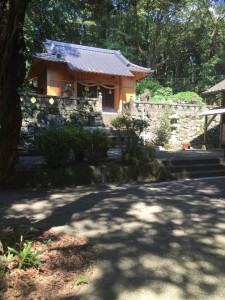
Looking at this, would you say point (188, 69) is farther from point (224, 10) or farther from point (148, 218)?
point (148, 218)

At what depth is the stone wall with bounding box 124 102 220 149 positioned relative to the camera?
17641 millimetres

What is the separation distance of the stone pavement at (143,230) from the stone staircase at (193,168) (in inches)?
54.9

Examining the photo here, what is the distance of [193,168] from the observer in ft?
29.1

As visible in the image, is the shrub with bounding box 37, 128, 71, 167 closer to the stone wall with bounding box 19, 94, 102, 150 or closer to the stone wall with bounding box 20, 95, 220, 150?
the stone wall with bounding box 19, 94, 102, 150

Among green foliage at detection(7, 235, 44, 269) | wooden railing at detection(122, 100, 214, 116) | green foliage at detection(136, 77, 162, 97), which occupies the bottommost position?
green foliage at detection(7, 235, 44, 269)

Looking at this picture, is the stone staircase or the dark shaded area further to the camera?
the dark shaded area

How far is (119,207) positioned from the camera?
→ 5.02 meters

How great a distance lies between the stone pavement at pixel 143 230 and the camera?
2471mm

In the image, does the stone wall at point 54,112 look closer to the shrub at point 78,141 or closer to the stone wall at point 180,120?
the shrub at point 78,141

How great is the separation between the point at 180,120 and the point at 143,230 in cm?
1541

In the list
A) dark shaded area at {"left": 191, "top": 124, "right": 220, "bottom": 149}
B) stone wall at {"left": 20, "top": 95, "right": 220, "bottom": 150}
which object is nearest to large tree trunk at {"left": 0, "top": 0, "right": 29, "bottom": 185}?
stone wall at {"left": 20, "top": 95, "right": 220, "bottom": 150}

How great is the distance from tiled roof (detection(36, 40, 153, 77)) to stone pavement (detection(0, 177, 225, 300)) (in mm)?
14382

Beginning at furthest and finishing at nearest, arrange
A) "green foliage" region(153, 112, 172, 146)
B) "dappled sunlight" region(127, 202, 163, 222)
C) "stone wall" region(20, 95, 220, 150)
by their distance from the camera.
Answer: "green foliage" region(153, 112, 172, 146) → "stone wall" region(20, 95, 220, 150) → "dappled sunlight" region(127, 202, 163, 222)

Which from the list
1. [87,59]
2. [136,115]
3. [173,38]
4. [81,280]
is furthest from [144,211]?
[173,38]
